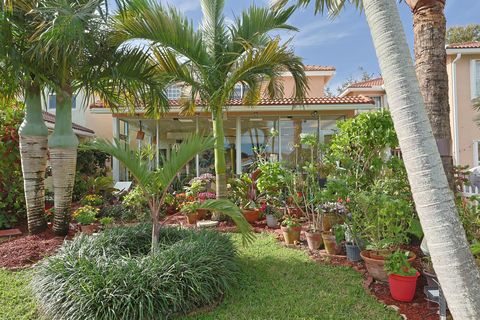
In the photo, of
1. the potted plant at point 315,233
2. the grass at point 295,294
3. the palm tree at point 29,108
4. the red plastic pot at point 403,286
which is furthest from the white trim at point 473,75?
the palm tree at point 29,108

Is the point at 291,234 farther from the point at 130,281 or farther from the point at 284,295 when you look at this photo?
the point at 130,281

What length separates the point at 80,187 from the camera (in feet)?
32.4

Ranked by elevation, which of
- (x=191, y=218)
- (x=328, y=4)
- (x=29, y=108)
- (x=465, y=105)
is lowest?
(x=191, y=218)

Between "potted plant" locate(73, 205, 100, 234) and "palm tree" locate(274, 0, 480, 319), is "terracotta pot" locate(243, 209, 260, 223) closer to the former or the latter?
"potted plant" locate(73, 205, 100, 234)

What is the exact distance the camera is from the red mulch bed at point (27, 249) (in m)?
4.81

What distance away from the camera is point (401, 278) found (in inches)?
137

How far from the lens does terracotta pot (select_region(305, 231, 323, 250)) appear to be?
538 centimetres

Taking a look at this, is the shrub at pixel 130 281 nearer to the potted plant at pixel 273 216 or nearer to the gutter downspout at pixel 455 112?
the potted plant at pixel 273 216

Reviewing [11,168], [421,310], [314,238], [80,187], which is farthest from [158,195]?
[80,187]

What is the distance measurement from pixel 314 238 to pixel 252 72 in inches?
148

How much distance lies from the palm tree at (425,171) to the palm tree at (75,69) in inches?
159

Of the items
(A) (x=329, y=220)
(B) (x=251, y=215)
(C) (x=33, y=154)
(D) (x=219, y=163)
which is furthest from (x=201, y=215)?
(C) (x=33, y=154)

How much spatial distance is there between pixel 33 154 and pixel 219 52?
14.3 ft

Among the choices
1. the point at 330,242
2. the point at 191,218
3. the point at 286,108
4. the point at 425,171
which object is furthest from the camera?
the point at 286,108
